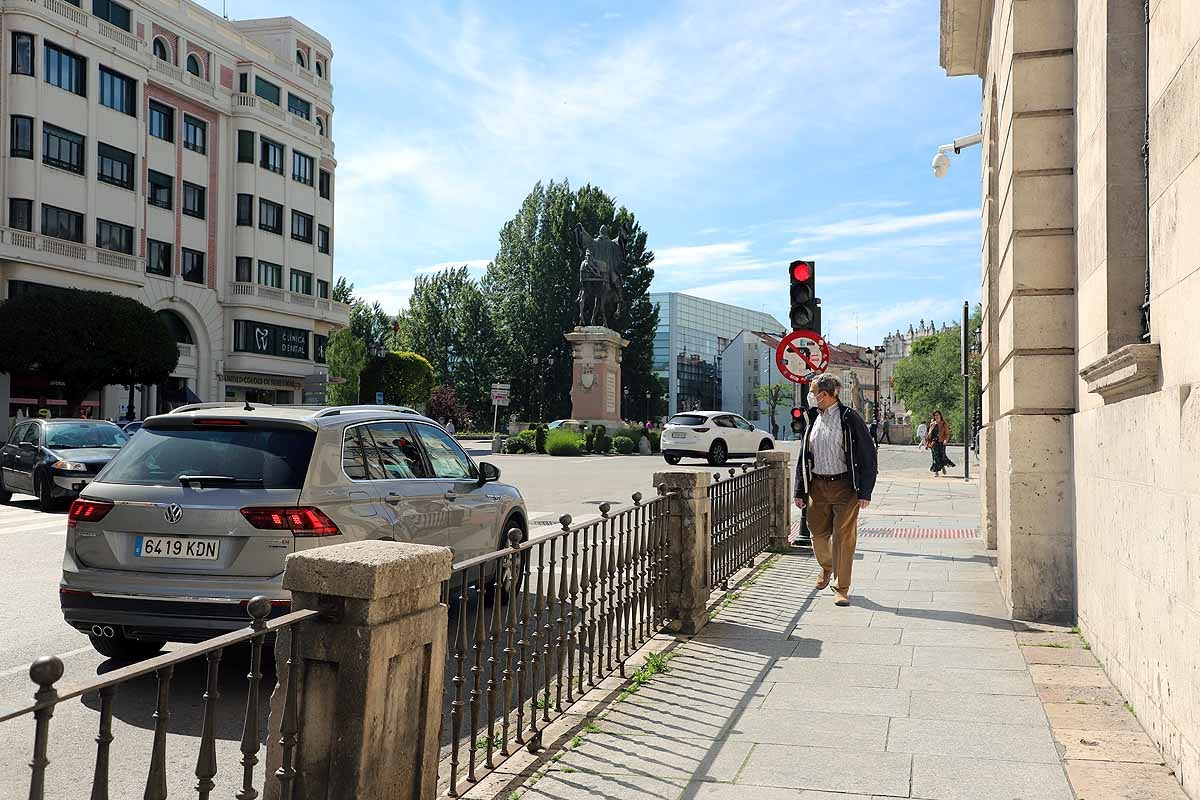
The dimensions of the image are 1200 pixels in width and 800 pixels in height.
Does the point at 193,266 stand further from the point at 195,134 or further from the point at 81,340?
the point at 81,340

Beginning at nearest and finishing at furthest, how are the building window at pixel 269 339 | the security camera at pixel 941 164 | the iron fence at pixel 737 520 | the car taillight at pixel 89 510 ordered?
the car taillight at pixel 89 510 < the iron fence at pixel 737 520 < the security camera at pixel 941 164 < the building window at pixel 269 339

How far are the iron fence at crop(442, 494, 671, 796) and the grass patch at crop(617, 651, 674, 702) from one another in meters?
0.13

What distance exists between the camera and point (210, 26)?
46656mm

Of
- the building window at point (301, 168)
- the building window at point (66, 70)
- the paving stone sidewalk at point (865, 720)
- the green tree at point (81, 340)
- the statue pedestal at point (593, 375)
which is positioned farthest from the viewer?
the building window at point (301, 168)

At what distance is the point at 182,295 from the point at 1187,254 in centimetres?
4497

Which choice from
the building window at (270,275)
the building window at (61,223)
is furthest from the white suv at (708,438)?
the building window at (270,275)

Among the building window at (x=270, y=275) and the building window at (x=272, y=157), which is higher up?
the building window at (x=272, y=157)

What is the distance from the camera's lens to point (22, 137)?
36281 millimetres

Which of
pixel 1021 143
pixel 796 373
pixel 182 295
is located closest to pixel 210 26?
pixel 182 295

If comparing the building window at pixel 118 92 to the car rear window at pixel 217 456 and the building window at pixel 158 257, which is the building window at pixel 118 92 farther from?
the car rear window at pixel 217 456

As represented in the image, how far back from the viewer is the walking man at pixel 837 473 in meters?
8.55

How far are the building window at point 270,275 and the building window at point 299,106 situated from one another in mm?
7855

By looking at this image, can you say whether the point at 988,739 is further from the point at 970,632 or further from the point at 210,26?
the point at 210,26

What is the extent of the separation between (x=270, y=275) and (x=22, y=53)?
15.5m
